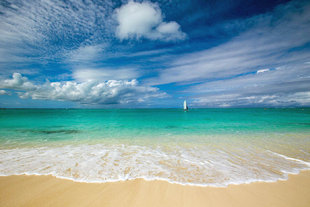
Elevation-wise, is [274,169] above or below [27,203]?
below

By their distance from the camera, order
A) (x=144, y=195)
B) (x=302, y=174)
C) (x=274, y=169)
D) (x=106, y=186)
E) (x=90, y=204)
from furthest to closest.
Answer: (x=274, y=169) < (x=302, y=174) < (x=106, y=186) < (x=144, y=195) < (x=90, y=204)

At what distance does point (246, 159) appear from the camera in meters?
7.05

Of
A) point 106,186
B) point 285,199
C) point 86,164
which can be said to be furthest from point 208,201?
point 86,164

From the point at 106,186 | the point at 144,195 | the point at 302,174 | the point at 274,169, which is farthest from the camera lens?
the point at 274,169

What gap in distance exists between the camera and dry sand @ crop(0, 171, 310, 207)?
145 inches

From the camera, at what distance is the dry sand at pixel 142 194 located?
3691mm

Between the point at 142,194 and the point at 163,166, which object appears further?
the point at 163,166

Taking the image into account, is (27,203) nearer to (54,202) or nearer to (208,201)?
(54,202)

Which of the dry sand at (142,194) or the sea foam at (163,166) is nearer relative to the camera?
the dry sand at (142,194)

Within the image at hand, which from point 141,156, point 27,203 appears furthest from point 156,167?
point 27,203

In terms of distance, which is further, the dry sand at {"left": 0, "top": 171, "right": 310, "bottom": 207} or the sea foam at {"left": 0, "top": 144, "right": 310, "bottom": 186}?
the sea foam at {"left": 0, "top": 144, "right": 310, "bottom": 186}

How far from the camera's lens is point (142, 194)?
4.08 metres

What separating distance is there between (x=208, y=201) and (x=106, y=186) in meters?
3.25

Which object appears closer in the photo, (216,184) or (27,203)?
(27,203)
